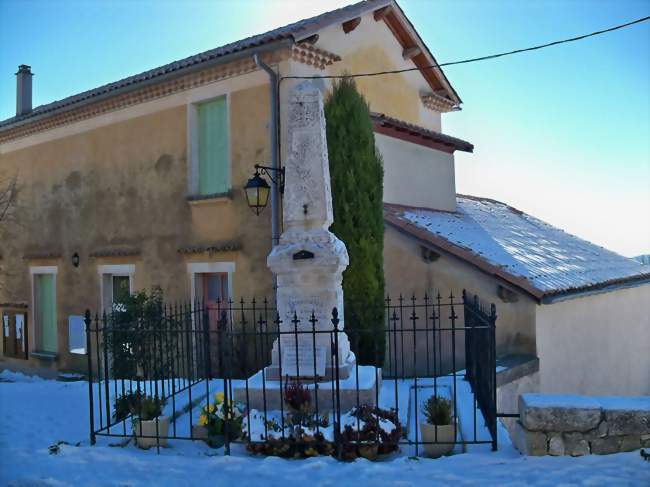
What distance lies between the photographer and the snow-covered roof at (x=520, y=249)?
28.1 ft

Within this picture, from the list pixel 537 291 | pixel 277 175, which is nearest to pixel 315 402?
pixel 537 291

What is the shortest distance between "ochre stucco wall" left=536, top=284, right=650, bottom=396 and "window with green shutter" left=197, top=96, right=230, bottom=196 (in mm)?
5810

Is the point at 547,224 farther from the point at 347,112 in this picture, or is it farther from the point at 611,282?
the point at 347,112

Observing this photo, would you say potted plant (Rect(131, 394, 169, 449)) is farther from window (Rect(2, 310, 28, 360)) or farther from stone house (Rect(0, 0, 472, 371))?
window (Rect(2, 310, 28, 360))

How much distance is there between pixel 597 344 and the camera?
1020 cm

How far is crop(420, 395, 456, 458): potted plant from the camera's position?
5.02 m

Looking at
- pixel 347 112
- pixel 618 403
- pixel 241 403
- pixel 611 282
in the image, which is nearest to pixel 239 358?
pixel 241 403

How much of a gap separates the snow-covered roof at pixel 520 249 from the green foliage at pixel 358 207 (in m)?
0.88

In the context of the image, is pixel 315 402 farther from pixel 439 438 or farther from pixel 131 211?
pixel 131 211

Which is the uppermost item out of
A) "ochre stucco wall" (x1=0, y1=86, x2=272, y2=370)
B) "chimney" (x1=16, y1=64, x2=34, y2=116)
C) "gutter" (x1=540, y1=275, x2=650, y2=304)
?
"chimney" (x1=16, y1=64, x2=34, y2=116)

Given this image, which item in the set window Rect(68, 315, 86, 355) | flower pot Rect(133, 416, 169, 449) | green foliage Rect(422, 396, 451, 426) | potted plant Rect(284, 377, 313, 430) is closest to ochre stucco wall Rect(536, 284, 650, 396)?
green foliage Rect(422, 396, 451, 426)

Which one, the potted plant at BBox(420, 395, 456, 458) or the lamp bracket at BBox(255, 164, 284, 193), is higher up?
the lamp bracket at BBox(255, 164, 284, 193)

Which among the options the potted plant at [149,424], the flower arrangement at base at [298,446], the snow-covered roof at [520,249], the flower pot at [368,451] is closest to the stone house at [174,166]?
A: the snow-covered roof at [520,249]

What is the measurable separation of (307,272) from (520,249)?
583 cm
